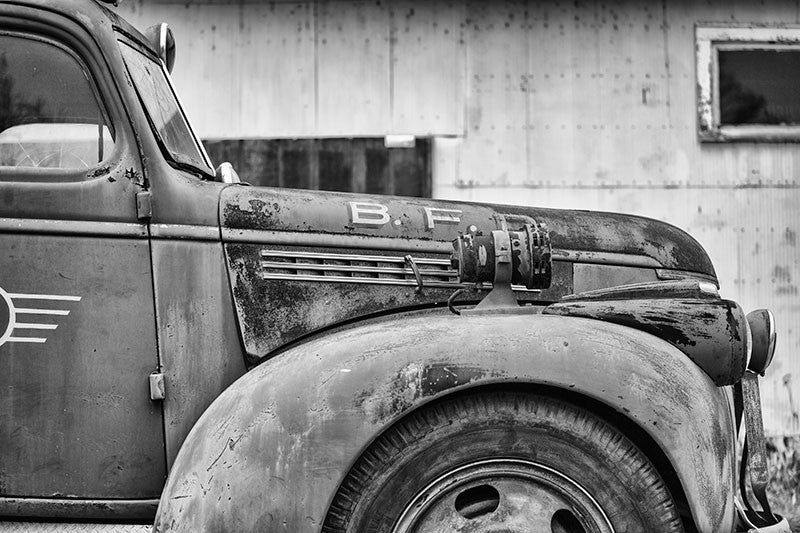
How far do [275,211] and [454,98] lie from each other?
4524 mm

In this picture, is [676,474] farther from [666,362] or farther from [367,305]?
[367,305]

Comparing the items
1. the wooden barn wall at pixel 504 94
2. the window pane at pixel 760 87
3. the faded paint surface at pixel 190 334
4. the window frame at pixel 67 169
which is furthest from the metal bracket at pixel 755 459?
the window pane at pixel 760 87

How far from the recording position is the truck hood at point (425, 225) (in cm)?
354

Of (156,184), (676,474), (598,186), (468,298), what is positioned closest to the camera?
(676,474)

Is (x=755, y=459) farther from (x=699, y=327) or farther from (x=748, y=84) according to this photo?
(x=748, y=84)

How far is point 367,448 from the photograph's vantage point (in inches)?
118

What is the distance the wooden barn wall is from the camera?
7.82 meters

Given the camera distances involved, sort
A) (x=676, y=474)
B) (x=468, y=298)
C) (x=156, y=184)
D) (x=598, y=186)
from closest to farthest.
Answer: (x=676, y=474) < (x=156, y=184) < (x=468, y=298) < (x=598, y=186)


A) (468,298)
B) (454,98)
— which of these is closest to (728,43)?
(454,98)

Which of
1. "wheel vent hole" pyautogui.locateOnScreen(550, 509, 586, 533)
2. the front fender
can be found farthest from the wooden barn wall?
"wheel vent hole" pyautogui.locateOnScreen(550, 509, 586, 533)

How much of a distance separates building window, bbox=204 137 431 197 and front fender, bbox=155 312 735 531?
479 cm

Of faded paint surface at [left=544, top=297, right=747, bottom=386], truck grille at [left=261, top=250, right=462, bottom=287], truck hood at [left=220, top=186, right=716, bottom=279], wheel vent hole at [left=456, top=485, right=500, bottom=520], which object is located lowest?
wheel vent hole at [left=456, top=485, right=500, bottom=520]

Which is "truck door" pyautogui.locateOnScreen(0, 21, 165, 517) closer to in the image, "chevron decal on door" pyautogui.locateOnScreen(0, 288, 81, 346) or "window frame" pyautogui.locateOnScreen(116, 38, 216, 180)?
"chevron decal on door" pyautogui.locateOnScreen(0, 288, 81, 346)

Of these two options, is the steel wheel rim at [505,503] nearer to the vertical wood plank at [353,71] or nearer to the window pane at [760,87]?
the vertical wood plank at [353,71]
